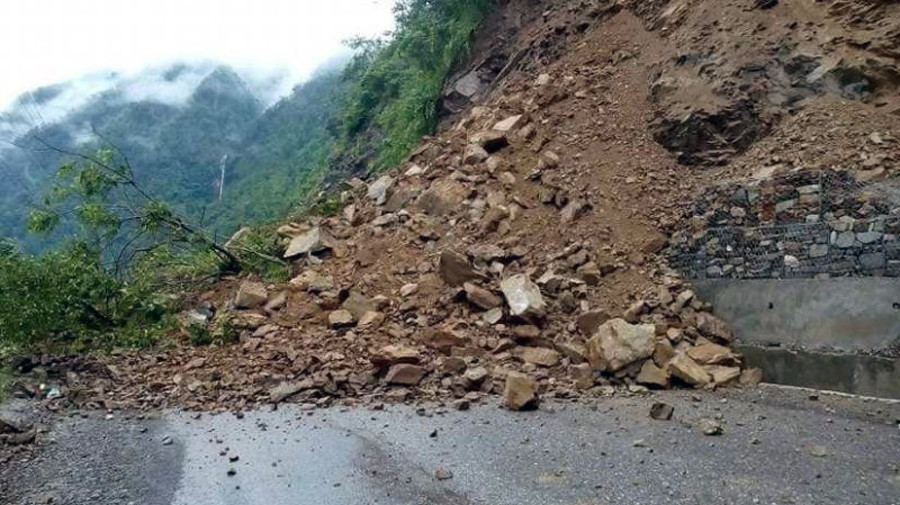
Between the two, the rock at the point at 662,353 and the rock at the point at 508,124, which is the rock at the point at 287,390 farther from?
the rock at the point at 508,124

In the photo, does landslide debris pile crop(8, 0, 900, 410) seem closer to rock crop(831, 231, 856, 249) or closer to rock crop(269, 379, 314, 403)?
rock crop(269, 379, 314, 403)

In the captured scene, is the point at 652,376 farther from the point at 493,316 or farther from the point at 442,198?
the point at 442,198

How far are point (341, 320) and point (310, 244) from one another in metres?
1.94

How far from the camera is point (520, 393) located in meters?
5.49

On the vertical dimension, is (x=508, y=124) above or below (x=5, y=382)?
below

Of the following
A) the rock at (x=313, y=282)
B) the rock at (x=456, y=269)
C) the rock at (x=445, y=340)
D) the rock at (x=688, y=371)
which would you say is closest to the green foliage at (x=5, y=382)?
the rock at (x=313, y=282)

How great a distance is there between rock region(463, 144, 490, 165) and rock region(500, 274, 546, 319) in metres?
2.59

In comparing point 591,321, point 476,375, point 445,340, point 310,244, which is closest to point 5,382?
point 310,244

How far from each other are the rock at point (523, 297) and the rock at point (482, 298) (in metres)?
0.13

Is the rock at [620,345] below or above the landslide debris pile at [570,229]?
below

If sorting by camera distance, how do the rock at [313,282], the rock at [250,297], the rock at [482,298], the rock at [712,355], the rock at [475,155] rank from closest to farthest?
the rock at [712,355] < the rock at [482,298] < the rock at [313,282] < the rock at [250,297] < the rock at [475,155]

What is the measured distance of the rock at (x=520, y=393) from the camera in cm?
547

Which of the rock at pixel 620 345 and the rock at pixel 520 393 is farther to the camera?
the rock at pixel 620 345

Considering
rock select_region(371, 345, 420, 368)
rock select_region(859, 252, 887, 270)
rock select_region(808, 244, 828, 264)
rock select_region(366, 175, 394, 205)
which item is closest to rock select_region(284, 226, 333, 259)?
rock select_region(366, 175, 394, 205)
